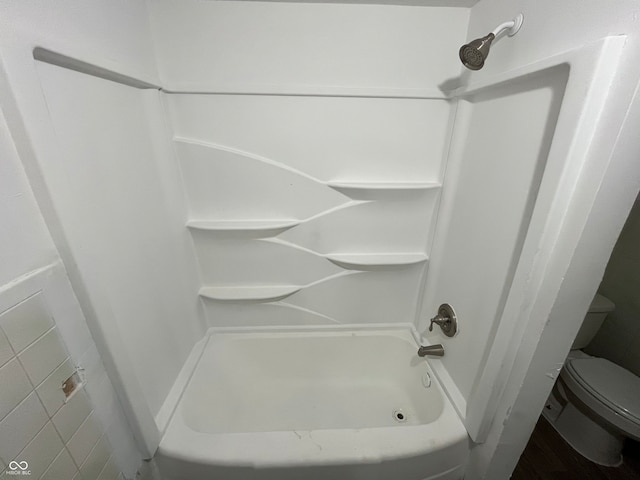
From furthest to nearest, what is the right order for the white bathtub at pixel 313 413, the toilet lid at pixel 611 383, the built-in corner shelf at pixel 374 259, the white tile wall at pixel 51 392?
the built-in corner shelf at pixel 374 259 → the toilet lid at pixel 611 383 → the white bathtub at pixel 313 413 → the white tile wall at pixel 51 392

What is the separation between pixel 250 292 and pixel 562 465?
199 centimetres

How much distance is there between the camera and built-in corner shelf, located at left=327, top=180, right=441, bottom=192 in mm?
1228

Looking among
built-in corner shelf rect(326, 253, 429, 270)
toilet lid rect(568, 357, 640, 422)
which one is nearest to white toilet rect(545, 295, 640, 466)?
toilet lid rect(568, 357, 640, 422)

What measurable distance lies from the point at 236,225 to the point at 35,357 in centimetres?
82

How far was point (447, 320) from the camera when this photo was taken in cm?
118

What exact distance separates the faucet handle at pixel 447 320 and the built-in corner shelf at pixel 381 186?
0.59 metres

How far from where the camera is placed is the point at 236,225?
4.22 feet

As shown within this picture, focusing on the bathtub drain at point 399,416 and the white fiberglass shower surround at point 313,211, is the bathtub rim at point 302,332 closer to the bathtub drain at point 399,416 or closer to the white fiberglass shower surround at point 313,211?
the white fiberglass shower surround at point 313,211

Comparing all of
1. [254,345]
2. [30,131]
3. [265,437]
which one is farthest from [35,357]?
[254,345]

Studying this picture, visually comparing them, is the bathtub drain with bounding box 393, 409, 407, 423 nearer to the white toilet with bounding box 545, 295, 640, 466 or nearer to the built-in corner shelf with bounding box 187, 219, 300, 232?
the white toilet with bounding box 545, 295, 640, 466

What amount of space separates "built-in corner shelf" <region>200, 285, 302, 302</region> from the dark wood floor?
1577mm

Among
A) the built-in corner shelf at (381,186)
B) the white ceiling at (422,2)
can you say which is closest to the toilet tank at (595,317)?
the built-in corner shelf at (381,186)

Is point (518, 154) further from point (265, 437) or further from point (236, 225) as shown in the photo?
point (265, 437)

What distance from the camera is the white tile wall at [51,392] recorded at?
52 cm
